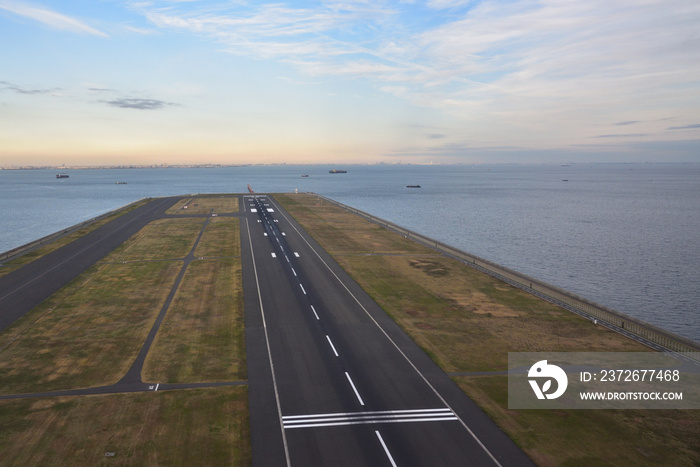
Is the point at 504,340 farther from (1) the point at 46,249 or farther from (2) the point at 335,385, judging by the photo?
(1) the point at 46,249

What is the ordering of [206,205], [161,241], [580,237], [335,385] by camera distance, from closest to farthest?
[335,385], [161,241], [580,237], [206,205]

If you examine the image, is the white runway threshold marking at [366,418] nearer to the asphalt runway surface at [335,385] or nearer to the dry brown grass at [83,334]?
the asphalt runway surface at [335,385]

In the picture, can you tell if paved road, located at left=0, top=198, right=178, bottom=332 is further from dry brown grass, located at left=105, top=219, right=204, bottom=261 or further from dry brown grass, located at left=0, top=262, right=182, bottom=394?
dry brown grass, located at left=105, top=219, right=204, bottom=261

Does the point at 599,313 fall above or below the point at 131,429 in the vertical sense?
above

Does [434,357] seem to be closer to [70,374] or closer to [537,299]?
[537,299]

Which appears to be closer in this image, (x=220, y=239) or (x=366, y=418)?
(x=366, y=418)

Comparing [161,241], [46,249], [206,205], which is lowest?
[46,249]

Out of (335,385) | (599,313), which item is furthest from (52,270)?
(599,313)
